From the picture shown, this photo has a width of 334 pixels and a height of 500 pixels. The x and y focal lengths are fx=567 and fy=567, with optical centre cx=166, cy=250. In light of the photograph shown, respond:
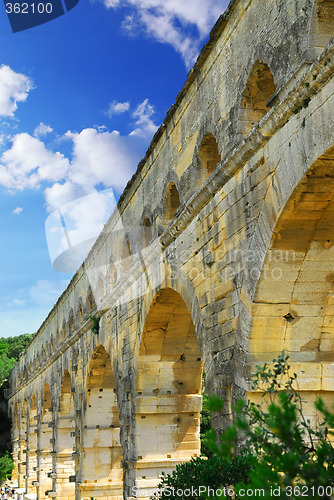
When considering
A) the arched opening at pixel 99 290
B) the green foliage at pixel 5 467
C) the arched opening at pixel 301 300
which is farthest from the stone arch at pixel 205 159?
the green foliage at pixel 5 467

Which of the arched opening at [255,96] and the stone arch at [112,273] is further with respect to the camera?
the stone arch at [112,273]

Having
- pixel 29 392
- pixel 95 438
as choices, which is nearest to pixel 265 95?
pixel 95 438

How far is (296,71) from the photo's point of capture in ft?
17.1

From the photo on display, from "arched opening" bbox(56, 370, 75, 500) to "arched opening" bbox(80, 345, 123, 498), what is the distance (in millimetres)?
4666

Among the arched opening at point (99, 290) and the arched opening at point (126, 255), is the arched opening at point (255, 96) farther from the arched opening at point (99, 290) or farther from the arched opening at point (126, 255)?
the arched opening at point (99, 290)

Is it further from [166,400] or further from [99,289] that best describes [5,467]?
[166,400]

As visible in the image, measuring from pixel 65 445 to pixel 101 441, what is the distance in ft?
18.6

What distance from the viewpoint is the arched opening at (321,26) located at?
5164mm

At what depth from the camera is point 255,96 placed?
6594 mm

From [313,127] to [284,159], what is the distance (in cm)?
58

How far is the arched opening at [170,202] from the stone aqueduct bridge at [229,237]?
18mm

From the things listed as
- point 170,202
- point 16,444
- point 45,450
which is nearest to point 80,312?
point 170,202

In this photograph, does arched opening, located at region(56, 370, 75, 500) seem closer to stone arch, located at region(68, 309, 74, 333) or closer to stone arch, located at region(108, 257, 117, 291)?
stone arch, located at region(68, 309, 74, 333)

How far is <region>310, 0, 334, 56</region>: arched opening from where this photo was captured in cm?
516
